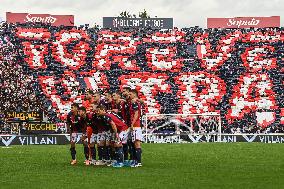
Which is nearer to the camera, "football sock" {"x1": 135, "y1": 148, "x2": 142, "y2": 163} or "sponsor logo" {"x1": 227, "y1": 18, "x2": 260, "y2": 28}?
"football sock" {"x1": 135, "y1": 148, "x2": 142, "y2": 163}

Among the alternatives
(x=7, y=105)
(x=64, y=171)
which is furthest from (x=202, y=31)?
(x=64, y=171)

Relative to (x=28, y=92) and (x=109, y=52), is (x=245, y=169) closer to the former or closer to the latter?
(x=28, y=92)

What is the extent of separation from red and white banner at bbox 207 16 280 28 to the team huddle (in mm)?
39296

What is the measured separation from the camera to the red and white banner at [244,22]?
60094 millimetres

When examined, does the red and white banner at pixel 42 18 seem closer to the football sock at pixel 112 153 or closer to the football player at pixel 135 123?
the football sock at pixel 112 153

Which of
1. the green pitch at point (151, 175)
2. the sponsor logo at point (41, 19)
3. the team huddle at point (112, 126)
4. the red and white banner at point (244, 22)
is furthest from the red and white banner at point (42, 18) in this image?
the team huddle at point (112, 126)

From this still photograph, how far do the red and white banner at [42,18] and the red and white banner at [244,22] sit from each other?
476 inches

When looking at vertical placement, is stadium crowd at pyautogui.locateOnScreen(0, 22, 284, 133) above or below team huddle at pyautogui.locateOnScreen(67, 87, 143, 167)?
above

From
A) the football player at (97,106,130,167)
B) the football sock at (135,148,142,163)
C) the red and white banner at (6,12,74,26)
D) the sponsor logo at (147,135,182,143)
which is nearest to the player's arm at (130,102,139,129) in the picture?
the football player at (97,106,130,167)

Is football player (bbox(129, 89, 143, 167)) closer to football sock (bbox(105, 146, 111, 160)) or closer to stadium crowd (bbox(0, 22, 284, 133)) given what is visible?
football sock (bbox(105, 146, 111, 160))

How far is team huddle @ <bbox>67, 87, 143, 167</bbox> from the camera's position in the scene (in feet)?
67.4

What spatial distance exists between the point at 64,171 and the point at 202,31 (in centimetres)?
4120

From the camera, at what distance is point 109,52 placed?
5628 cm

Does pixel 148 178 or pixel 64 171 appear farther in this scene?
pixel 64 171
